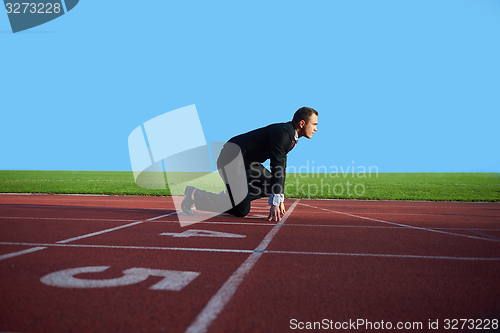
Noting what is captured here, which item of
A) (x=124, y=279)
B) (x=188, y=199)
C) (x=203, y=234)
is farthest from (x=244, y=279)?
(x=188, y=199)

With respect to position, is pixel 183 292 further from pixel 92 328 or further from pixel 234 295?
pixel 92 328

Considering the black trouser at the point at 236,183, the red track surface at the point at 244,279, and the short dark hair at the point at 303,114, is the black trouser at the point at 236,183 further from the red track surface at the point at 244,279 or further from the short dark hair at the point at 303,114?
the short dark hair at the point at 303,114

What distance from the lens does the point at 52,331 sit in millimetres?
2275

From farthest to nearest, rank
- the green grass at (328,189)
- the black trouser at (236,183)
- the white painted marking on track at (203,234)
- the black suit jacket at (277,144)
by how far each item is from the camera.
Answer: the green grass at (328,189) → the black trouser at (236,183) → the black suit jacket at (277,144) → the white painted marking on track at (203,234)

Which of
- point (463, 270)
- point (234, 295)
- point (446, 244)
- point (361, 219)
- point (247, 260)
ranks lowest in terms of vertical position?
point (361, 219)

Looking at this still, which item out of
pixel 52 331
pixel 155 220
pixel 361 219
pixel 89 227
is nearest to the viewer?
pixel 52 331

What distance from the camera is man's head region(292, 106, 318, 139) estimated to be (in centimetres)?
664

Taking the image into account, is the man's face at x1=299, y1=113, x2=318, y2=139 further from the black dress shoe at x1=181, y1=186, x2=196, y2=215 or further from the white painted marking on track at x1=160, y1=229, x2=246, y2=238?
the black dress shoe at x1=181, y1=186, x2=196, y2=215

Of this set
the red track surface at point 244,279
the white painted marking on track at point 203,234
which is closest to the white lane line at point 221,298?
the red track surface at point 244,279

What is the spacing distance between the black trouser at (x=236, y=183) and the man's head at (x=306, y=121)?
1121 mm

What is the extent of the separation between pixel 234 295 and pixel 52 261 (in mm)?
2086

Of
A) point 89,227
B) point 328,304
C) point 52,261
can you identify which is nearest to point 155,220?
point 89,227

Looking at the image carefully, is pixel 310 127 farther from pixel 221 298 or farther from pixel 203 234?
pixel 221 298

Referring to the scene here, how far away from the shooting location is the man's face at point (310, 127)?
6.64 meters
